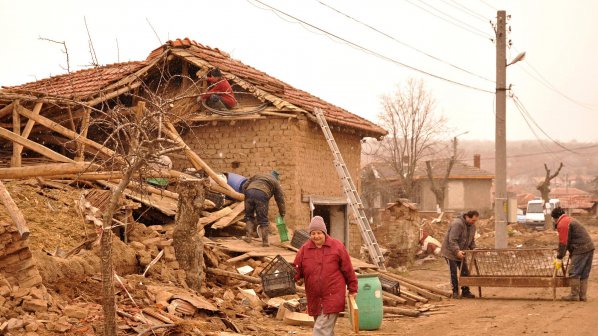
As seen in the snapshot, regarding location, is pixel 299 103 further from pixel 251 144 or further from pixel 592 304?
pixel 592 304

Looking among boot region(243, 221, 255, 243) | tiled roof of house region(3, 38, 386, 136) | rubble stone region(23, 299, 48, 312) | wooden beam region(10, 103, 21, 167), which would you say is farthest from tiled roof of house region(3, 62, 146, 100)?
rubble stone region(23, 299, 48, 312)

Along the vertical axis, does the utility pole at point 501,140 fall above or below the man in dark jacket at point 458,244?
above

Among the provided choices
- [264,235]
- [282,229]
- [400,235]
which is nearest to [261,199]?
[264,235]

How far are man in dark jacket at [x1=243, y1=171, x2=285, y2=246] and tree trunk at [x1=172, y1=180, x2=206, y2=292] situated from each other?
2.81 meters

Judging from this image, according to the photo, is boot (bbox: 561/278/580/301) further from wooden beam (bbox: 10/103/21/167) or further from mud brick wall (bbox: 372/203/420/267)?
wooden beam (bbox: 10/103/21/167)

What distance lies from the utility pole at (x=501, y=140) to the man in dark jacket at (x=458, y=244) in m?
4.23

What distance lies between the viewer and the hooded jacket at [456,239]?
596 inches

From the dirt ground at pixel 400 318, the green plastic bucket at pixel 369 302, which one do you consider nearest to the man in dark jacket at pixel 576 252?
the dirt ground at pixel 400 318

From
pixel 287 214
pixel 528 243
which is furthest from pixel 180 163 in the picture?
pixel 528 243

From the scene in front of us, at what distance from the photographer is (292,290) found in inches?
513

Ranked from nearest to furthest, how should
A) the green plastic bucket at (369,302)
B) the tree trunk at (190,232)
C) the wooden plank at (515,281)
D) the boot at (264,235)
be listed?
1. the green plastic bucket at (369,302)
2. the tree trunk at (190,232)
3. the wooden plank at (515,281)
4. the boot at (264,235)

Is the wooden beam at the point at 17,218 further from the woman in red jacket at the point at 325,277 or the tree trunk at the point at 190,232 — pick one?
the woman in red jacket at the point at 325,277

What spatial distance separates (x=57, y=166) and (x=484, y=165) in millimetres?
137217

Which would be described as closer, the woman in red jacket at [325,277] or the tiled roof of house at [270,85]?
the woman in red jacket at [325,277]
